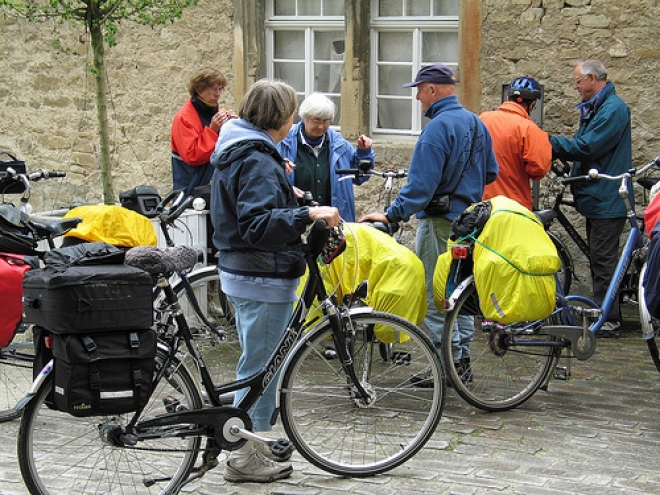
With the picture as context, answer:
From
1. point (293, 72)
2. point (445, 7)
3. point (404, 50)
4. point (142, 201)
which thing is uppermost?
point (445, 7)

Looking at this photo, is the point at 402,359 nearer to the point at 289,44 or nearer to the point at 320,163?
the point at 320,163

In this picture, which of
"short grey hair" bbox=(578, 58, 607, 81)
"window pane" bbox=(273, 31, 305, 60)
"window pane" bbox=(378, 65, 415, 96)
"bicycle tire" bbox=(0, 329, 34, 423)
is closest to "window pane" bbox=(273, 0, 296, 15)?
"window pane" bbox=(273, 31, 305, 60)

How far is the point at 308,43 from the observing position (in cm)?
1045

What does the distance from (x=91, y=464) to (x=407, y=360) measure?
1684 millimetres

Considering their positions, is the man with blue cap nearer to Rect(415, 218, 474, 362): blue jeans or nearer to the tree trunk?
Rect(415, 218, 474, 362): blue jeans

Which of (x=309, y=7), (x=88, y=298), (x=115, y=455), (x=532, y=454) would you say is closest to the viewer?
(x=88, y=298)

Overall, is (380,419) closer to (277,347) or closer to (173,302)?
(277,347)

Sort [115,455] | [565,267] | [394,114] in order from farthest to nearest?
[394,114], [565,267], [115,455]

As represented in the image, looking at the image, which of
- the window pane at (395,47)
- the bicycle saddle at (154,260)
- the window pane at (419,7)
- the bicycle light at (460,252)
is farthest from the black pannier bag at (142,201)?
the window pane at (419,7)

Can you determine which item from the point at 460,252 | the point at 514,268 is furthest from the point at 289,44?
the point at 514,268

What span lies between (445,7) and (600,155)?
92.5 inches

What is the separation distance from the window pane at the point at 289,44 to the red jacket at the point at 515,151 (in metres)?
3.30

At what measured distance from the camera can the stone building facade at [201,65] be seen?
895cm

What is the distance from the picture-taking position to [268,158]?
468cm
